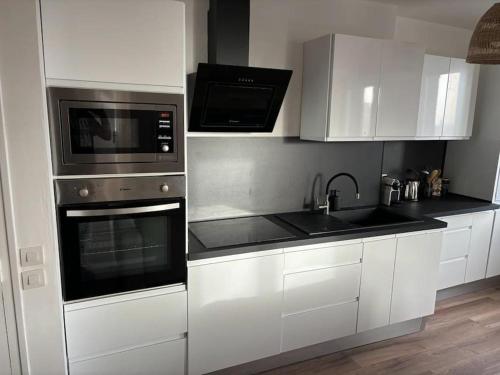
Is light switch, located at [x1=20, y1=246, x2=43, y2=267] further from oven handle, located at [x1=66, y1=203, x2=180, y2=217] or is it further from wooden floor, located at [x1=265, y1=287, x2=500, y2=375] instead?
wooden floor, located at [x1=265, y1=287, x2=500, y2=375]

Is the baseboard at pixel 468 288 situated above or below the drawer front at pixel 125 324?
below

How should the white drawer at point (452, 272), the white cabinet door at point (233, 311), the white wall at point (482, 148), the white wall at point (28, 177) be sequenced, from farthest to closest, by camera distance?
the white wall at point (482, 148), the white drawer at point (452, 272), the white cabinet door at point (233, 311), the white wall at point (28, 177)

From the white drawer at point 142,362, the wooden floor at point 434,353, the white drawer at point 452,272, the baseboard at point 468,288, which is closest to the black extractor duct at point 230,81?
the white drawer at point 142,362

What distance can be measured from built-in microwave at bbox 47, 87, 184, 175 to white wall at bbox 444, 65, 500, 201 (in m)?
2.95

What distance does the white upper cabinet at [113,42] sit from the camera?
1.56 meters

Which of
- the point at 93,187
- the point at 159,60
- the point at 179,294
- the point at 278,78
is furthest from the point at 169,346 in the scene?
the point at 278,78

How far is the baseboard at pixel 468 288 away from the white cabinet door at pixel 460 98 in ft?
4.63

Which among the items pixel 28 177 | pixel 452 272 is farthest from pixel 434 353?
pixel 28 177

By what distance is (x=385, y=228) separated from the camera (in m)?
2.54

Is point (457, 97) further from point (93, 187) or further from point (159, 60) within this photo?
point (93, 187)

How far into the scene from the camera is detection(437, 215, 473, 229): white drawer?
10.2 ft

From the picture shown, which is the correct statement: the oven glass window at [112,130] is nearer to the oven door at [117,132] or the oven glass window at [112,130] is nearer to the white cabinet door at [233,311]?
the oven door at [117,132]

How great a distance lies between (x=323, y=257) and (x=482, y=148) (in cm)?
217

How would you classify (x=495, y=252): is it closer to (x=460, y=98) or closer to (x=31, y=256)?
(x=460, y=98)
